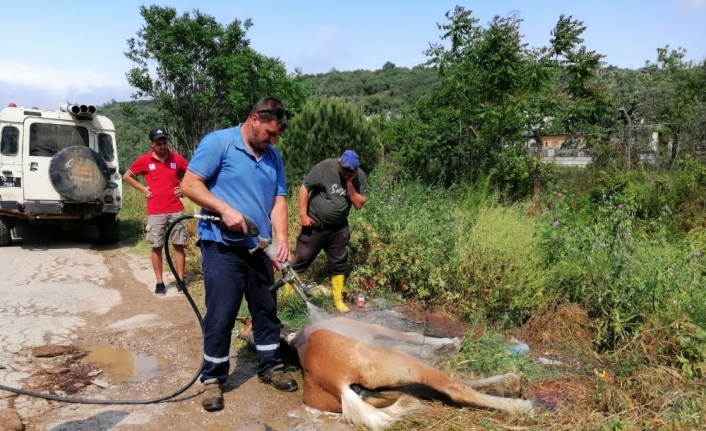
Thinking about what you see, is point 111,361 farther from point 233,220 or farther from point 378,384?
point 378,384

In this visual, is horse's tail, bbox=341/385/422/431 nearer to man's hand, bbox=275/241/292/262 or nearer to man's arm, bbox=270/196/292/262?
man's hand, bbox=275/241/292/262

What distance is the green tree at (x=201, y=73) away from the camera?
1475 centimetres

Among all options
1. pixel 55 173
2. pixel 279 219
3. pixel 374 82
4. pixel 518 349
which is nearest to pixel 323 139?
pixel 55 173

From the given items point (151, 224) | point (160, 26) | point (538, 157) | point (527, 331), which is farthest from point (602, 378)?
point (160, 26)

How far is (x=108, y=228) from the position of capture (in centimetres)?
934

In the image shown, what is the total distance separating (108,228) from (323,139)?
4.63 meters

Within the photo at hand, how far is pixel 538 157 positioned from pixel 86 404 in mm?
9031

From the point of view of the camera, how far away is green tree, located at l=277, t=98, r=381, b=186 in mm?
10836

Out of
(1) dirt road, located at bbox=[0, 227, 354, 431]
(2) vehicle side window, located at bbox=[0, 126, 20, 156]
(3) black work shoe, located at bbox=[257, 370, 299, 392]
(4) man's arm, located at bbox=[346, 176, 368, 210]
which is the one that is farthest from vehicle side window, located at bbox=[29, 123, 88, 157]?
(3) black work shoe, located at bbox=[257, 370, 299, 392]

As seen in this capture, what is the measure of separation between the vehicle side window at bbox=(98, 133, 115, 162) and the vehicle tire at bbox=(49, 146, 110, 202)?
1.16 meters

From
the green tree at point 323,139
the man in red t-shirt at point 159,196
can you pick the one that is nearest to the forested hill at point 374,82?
the green tree at point 323,139

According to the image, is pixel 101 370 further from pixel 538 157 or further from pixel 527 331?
pixel 538 157

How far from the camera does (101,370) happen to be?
4027mm

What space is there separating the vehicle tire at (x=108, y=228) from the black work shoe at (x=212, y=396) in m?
6.79
